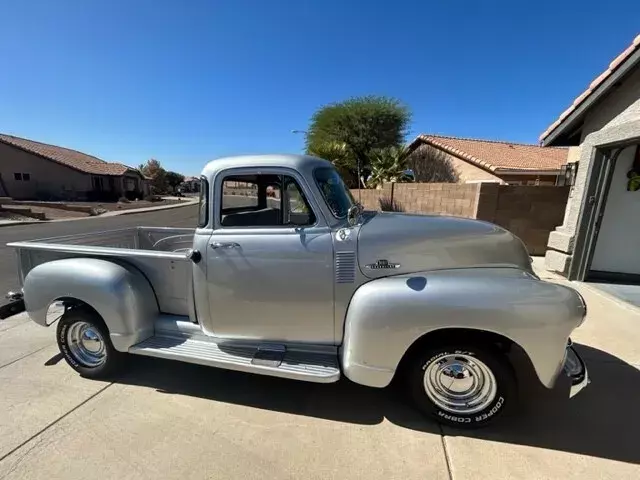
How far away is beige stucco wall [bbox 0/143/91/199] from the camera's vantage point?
28.1 m

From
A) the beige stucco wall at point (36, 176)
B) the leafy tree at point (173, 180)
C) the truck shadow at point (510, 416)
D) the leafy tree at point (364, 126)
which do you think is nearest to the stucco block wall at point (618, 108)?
the truck shadow at point (510, 416)

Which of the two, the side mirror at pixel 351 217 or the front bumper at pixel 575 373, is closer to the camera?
the front bumper at pixel 575 373

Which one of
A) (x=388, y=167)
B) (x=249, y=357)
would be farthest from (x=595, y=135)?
(x=388, y=167)

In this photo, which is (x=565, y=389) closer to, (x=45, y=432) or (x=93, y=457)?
(x=93, y=457)

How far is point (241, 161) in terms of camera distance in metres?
2.80

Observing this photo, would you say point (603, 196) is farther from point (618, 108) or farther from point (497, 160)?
point (497, 160)

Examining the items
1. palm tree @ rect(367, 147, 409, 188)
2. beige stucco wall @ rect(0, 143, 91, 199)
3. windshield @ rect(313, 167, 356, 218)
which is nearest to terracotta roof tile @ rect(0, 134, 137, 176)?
beige stucco wall @ rect(0, 143, 91, 199)

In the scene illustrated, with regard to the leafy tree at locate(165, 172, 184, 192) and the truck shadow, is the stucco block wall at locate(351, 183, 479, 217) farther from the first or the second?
the leafy tree at locate(165, 172, 184, 192)

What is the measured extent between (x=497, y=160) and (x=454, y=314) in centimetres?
1999

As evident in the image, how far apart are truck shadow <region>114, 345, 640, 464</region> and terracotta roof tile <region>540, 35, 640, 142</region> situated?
15.4 ft

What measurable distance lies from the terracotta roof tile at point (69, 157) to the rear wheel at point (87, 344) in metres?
35.4

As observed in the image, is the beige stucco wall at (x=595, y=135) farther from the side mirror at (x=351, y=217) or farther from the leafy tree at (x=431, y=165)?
the leafy tree at (x=431, y=165)

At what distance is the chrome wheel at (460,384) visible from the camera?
241cm

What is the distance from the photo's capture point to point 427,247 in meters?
2.55
